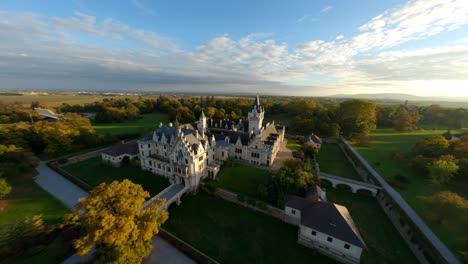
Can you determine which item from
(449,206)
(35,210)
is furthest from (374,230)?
(35,210)

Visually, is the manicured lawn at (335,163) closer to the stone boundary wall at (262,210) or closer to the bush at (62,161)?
the stone boundary wall at (262,210)

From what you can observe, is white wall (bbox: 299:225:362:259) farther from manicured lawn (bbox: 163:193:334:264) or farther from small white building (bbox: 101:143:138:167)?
small white building (bbox: 101:143:138:167)

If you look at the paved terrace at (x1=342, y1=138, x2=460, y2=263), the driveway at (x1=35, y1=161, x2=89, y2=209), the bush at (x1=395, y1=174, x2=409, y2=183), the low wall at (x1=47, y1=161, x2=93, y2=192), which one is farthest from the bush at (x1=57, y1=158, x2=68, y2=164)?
the bush at (x1=395, y1=174, x2=409, y2=183)

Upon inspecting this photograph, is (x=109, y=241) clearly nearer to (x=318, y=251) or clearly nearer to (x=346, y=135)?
(x=318, y=251)

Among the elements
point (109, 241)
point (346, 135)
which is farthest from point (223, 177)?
point (346, 135)

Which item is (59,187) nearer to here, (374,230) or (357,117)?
(374,230)

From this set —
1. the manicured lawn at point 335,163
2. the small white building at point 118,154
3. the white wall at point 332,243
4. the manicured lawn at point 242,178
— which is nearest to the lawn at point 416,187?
the manicured lawn at point 335,163
